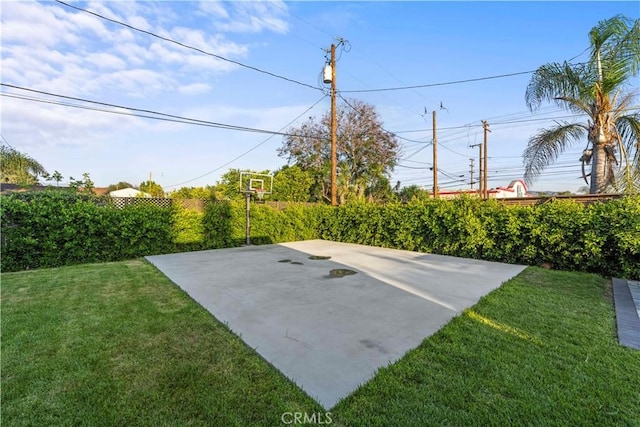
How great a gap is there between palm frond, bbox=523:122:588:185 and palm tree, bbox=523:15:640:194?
0.02m

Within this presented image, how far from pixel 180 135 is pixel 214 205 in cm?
411

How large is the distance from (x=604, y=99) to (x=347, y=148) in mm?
11735

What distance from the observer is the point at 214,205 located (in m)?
8.46

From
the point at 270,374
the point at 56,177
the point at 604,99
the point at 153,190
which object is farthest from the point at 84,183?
the point at 153,190

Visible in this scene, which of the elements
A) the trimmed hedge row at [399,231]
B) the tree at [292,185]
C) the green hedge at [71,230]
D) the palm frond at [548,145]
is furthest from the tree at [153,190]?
A: the palm frond at [548,145]

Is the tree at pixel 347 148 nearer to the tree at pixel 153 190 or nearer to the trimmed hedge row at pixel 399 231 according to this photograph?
the trimmed hedge row at pixel 399 231

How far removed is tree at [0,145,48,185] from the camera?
39.2 ft

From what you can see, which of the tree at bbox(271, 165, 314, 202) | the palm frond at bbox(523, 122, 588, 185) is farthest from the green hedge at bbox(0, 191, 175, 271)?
the palm frond at bbox(523, 122, 588, 185)

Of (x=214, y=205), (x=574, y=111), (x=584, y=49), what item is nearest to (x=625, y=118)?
(x=574, y=111)

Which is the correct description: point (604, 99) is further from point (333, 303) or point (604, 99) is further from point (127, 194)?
point (127, 194)

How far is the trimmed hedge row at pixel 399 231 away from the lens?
4.73 meters

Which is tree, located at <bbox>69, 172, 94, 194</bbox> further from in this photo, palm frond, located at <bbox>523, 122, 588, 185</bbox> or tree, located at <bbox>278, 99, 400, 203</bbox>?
tree, located at <bbox>278, 99, 400, 203</bbox>

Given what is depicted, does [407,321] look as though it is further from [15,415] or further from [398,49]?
[398,49]

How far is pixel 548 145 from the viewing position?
618 cm
